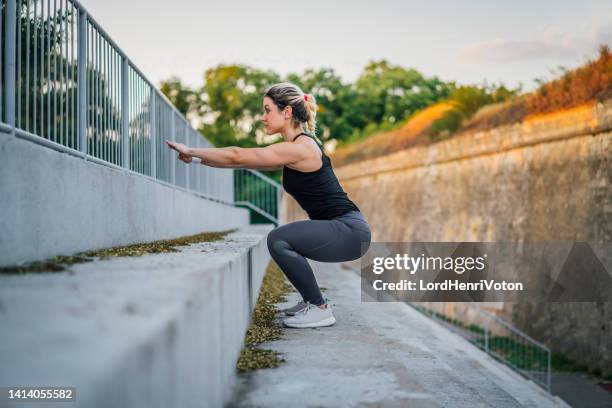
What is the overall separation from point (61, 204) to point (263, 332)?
141cm

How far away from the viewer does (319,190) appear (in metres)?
4.81

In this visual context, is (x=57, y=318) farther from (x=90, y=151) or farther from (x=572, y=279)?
(x=572, y=279)

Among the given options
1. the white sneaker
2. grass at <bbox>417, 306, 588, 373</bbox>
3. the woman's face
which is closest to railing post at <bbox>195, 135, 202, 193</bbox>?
grass at <bbox>417, 306, 588, 373</bbox>

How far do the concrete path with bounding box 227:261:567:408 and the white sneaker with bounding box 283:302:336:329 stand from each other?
0.21ft

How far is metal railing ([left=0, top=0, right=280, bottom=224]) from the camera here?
138 inches

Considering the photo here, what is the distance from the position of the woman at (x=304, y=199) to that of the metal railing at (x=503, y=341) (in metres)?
6.15

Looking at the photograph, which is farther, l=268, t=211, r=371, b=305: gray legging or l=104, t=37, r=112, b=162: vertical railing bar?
l=104, t=37, r=112, b=162: vertical railing bar

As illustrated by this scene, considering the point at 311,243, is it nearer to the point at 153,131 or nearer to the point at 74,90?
the point at 74,90

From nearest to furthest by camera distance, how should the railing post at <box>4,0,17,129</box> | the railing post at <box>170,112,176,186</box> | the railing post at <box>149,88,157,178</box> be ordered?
the railing post at <box>4,0,17,129</box> < the railing post at <box>149,88,157,178</box> < the railing post at <box>170,112,176,186</box>

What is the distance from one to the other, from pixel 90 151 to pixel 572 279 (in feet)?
31.4

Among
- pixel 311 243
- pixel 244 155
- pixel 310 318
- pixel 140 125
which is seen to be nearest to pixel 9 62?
pixel 244 155

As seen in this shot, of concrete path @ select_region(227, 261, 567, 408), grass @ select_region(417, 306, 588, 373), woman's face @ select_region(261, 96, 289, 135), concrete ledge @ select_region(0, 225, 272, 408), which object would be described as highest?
woman's face @ select_region(261, 96, 289, 135)

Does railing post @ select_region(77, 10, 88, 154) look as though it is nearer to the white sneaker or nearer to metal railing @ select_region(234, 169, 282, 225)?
the white sneaker

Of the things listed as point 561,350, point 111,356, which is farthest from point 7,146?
point 561,350
